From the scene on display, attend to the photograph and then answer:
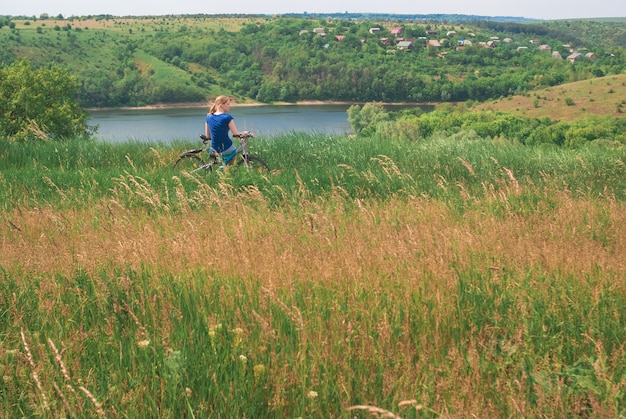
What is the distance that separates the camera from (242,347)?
2934mm

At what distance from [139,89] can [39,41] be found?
47228 mm

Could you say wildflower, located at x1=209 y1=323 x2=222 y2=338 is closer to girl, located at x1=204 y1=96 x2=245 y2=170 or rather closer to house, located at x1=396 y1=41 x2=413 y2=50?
girl, located at x1=204 y1=96 x2=245 y2=170

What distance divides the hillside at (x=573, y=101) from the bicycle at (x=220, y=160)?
345 ft

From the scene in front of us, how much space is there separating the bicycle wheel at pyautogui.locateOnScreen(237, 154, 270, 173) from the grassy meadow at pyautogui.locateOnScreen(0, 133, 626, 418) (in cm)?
304

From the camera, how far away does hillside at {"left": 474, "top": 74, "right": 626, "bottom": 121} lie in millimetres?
108637

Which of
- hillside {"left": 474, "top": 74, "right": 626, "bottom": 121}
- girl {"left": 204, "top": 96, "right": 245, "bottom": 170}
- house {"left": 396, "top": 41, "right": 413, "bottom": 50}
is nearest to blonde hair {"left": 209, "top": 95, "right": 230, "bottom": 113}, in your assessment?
girl {"left": 204, "top": 96, "right": 245, "bottom": 170}

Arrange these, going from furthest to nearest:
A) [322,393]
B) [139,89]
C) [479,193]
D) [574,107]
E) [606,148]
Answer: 1. [139,89]
2. [574,107]
3. [606,148]
4. [479,193]
5. [322,393]

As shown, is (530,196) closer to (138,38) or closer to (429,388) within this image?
(429,388)

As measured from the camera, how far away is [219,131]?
928 centimetres

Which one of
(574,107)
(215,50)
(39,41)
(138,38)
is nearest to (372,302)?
(574,107)

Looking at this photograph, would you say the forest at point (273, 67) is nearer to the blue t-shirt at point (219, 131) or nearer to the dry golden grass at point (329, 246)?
the blue t-shirt at point (219, 131)

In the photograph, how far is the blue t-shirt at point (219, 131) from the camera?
923 cm

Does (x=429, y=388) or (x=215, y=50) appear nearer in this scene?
(x=429, y=388)

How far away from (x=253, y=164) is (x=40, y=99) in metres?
34.9
